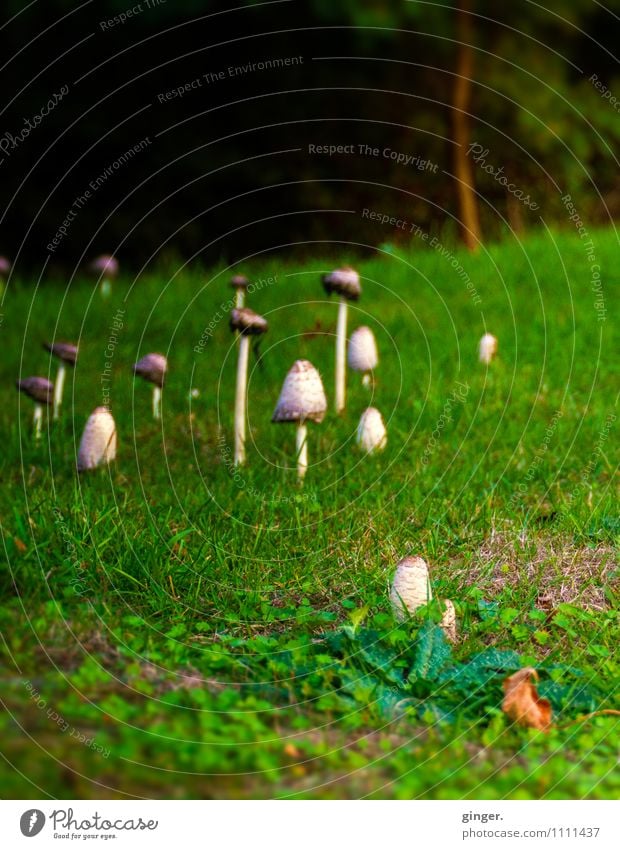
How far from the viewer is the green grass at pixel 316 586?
318cm

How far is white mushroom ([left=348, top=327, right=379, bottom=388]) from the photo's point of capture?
6.65 m

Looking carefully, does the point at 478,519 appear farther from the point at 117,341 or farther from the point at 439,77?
the point at 439,77

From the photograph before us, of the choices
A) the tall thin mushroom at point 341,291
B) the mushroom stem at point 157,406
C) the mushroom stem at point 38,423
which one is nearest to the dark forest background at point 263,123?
the mushroom stem at point 157,406

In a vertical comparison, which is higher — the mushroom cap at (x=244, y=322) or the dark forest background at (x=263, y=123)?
the dark forest background at (x=263, y=123)

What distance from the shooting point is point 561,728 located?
11.7 ft

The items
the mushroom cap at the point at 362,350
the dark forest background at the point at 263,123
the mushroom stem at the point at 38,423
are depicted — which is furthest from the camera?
the dark forest background at the point at 263,123

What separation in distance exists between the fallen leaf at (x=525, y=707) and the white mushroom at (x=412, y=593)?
42 centimetres

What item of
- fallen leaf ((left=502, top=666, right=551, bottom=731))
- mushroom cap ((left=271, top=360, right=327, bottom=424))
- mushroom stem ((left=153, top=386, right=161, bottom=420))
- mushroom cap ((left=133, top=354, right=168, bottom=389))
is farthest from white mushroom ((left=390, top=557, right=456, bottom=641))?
mushroom stem ((left=153, top=386, right=161, bottom=420))

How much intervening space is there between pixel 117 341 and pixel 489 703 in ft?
18.7

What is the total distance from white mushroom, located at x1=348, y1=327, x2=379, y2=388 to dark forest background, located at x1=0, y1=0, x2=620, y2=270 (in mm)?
7213

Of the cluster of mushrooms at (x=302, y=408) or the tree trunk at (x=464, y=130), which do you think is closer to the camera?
the cluster of mushrooms at (x=302, y=408)

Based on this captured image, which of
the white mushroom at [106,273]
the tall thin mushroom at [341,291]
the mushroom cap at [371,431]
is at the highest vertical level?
the white mushroom at [106,273]

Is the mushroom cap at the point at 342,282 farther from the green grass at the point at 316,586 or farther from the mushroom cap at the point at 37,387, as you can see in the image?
the mushroom cap at the point at 37,387

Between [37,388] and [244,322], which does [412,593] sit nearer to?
[244,322]
